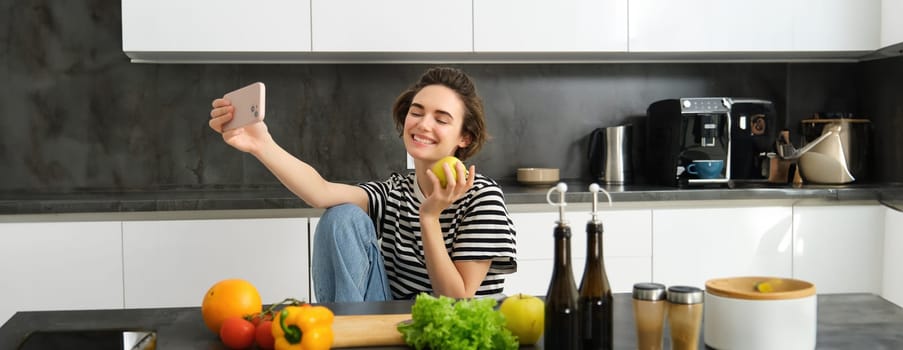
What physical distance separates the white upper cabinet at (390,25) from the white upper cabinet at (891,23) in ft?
5.18

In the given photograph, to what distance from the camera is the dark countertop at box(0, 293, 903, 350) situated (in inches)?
48.2

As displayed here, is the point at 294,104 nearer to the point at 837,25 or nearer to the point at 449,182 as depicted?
the point at 449,182

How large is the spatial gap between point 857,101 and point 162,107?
294cm

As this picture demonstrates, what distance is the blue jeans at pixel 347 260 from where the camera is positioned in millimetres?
1778

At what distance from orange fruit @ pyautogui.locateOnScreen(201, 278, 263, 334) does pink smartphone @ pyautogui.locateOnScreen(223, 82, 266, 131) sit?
1.07 ft

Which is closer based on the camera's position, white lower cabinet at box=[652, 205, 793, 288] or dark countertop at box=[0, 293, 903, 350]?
dark countertop at box=[0, 293, 903, 350]

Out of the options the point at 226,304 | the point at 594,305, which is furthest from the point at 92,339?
the point at 594,305

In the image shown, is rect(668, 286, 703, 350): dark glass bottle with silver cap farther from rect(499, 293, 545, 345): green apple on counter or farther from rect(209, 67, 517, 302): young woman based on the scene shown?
rect(209, 67, 517, 302): young woman

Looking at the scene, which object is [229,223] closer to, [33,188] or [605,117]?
[33,188]

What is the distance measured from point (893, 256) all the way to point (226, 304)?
250 centimetres

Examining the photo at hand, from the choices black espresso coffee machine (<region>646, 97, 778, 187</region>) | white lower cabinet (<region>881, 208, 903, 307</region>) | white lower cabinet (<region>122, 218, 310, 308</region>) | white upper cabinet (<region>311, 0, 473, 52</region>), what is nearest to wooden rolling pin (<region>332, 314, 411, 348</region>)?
white lower cabinet (<region>122, 218, 310, 308</region>)

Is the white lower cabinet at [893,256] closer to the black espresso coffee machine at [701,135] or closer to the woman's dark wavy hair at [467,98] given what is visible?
the black espresso coffee machine at [701,135]

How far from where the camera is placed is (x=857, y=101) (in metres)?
3.50

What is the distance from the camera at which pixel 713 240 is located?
2.85 m
